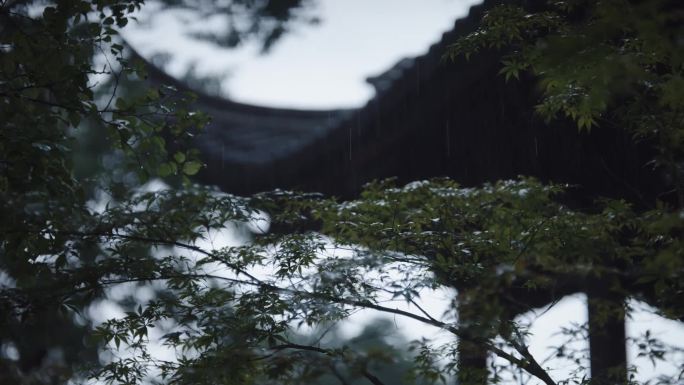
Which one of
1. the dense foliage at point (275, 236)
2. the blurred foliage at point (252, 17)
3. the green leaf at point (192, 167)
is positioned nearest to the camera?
the dense foliage at point (275, 236)

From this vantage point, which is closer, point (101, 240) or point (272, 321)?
point (272, 321)

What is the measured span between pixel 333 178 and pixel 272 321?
1973mm

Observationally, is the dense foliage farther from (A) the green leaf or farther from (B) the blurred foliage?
(B) the blurred foliage

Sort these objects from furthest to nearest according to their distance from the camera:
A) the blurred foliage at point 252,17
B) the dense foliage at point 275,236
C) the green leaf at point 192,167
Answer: the blurred foliage at point 252,17
the green leaf at point 192,167
the dense foliage at point 275,236

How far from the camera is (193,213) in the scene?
283cm

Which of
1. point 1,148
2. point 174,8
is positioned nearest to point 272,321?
point 1,148

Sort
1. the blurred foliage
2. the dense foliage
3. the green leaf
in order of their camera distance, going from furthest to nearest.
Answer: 1. the blurred foliage
2. the green leaf
3. the dense foliage

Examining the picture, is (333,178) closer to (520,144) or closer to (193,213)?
(520,144)

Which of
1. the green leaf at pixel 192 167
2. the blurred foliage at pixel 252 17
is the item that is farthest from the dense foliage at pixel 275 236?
the blurred foliage at pixel 252 17

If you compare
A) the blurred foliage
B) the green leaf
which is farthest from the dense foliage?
the blurred foliage

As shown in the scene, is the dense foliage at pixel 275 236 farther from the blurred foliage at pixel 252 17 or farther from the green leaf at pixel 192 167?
the blurred foliage at pixel 252 17

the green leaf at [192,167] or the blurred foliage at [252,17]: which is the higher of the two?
the blurred foliage at [252,17]

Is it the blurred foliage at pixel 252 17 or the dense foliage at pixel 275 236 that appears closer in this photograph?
the dense foliage at pixel 275 236

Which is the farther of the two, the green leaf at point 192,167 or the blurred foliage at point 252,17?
the blurred foliage at point 252,17
